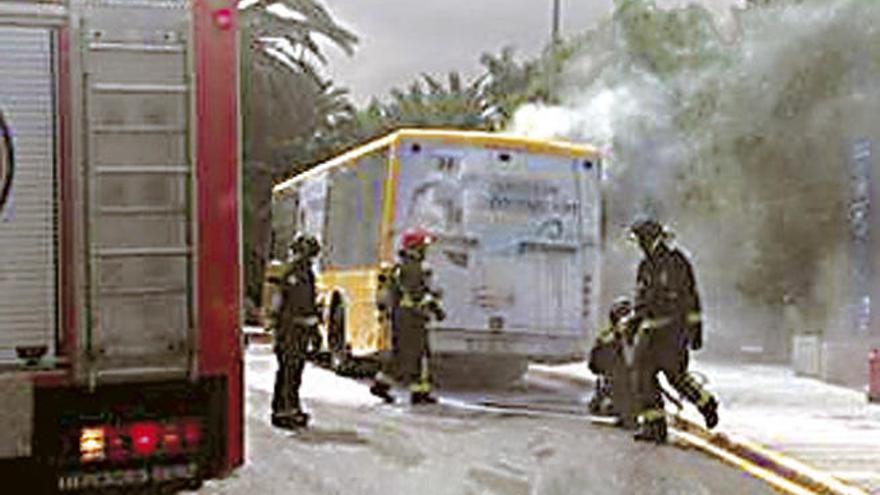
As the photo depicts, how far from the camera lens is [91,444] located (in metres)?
6.53

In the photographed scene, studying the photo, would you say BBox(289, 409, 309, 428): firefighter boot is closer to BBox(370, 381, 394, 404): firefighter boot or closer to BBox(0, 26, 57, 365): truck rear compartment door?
BBox(370, 381, 394, 404): firefighter boot

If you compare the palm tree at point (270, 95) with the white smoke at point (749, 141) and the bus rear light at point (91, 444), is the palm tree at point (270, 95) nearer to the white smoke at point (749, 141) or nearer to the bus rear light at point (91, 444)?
the white smoke at point (749, 141)

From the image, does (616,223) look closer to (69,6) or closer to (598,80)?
(598,80)

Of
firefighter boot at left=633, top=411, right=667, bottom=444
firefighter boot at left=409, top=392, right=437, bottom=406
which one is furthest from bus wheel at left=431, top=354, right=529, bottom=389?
firefighter boot at left=633, top=411, right=667, bottom=444

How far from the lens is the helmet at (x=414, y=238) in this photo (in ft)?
51.6

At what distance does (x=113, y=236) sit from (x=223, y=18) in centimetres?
106

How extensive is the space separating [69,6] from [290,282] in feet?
23.9

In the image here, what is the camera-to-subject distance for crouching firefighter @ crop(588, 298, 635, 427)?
557 inches

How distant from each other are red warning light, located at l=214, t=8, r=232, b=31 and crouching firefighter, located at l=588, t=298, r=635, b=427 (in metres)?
7.63

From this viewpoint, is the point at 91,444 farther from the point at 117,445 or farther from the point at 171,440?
the point at 171,440

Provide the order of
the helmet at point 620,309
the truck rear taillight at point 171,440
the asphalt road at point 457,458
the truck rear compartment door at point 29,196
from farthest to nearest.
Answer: the helmet at point 620,309
the asphalt road at point 457,458
the truck rear taillight at point 171,440
the truck rear compartment door at point 29,196

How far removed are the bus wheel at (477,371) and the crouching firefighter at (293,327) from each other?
5.27 metres

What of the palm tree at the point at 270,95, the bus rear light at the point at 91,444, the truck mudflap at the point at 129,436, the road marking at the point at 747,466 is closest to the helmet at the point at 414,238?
the road marking at the point at 747,466

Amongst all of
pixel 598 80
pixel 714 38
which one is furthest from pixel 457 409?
pixel 598 80
